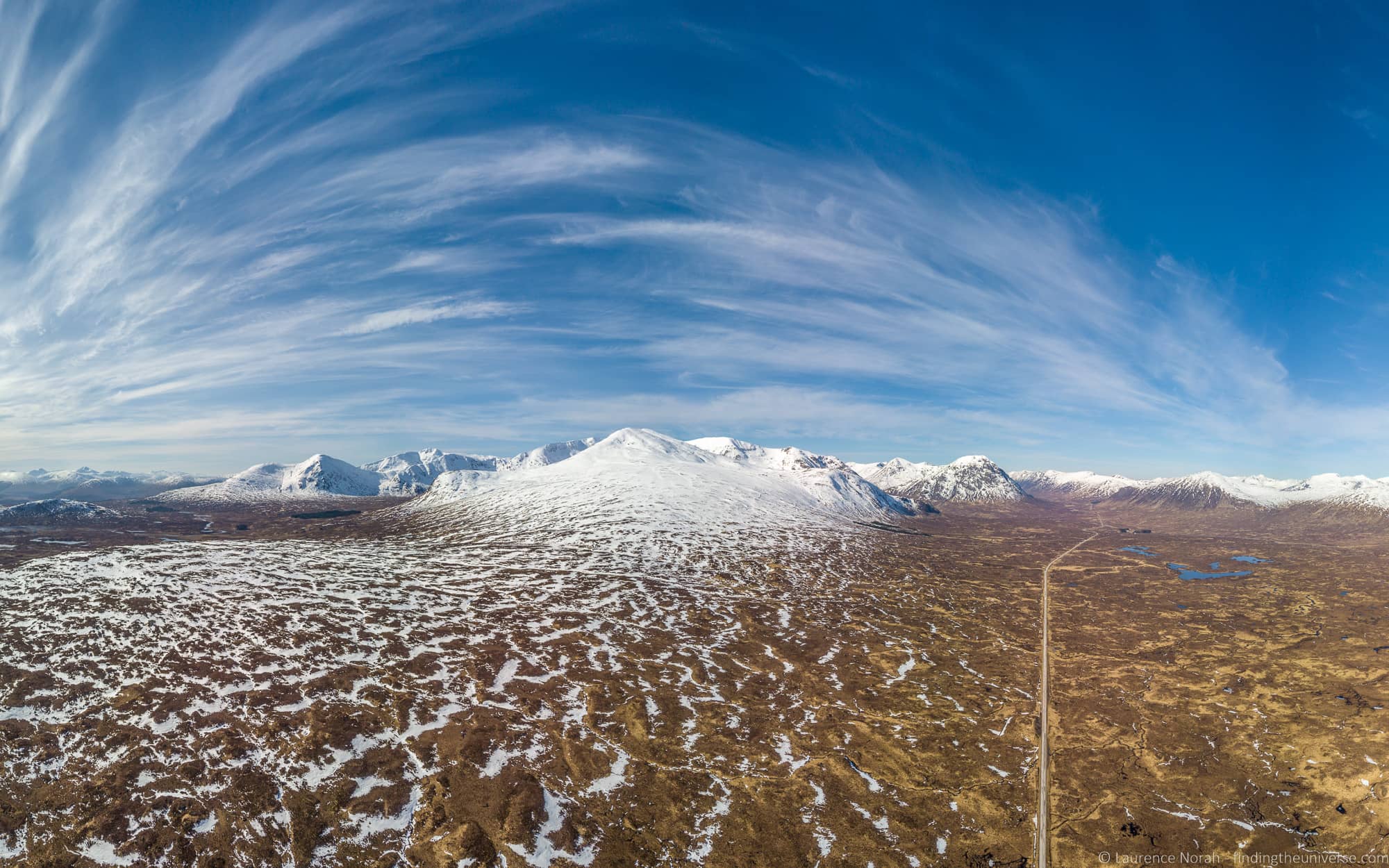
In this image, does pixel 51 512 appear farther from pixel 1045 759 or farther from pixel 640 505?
pixel 1045 759

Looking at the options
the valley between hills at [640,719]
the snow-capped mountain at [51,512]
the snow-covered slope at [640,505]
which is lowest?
the snow-capped mountain at [51,512]

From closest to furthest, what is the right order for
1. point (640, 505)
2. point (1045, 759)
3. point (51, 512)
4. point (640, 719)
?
point (1045, 759)
point (640, 719)
point (640, 505)
point (51, 512)

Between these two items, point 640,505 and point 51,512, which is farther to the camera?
point 51,512

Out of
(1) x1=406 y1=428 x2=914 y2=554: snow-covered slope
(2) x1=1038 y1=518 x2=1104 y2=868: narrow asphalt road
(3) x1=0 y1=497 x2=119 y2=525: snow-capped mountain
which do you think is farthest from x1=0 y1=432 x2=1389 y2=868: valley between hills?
(3) x1=0 y1=497 x2=119 y2=525: snow-capped mountain

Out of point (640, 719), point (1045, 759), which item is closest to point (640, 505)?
point (640, 719)

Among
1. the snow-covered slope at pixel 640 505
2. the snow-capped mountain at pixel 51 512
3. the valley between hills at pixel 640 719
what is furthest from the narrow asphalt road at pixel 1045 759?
the snow-capped mountain at pixel 51 512

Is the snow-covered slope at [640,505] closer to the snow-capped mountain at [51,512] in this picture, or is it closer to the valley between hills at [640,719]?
the valley between hills at [640,719]

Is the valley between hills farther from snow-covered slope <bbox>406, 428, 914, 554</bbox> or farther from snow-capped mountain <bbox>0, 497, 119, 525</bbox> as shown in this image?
snow-capped mountain <bbox>0, 497, 119, 525</bbox>
